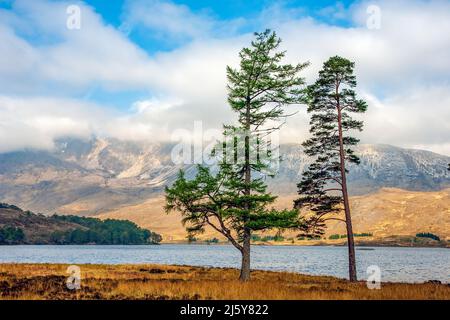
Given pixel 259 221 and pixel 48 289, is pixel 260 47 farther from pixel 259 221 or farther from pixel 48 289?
pixel 48 289

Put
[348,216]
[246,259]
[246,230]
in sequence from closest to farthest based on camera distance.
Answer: [246,230]
[246,259]
[348,216]

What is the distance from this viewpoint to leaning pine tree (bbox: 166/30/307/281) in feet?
116

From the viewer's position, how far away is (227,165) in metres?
36.1

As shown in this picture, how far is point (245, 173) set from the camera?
37.7 m

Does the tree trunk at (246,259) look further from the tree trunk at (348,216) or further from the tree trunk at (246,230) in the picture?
the tree trunk at (348,216)

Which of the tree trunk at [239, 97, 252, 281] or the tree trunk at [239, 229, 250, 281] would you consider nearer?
the tree trunk at [239, 97, 252, 281]

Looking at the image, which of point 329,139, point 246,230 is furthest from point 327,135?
point 246,230

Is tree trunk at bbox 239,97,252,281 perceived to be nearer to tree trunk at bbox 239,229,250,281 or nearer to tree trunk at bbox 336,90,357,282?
tree trunk at bbox 239,229,250,281

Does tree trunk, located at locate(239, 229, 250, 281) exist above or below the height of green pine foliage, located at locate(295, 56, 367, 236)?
below

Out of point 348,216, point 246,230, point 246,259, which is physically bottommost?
point 246,259

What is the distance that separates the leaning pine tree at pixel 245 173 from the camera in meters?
35.3

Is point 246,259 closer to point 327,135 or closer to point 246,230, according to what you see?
point 246,230

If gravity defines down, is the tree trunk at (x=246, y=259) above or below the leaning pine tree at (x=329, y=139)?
below
